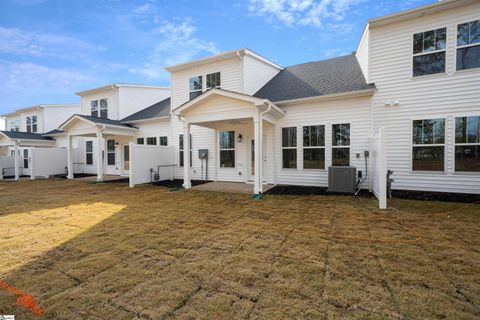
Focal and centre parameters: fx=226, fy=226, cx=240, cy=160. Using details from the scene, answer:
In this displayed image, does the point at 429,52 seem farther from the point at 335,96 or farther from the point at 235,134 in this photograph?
the point at 235,134

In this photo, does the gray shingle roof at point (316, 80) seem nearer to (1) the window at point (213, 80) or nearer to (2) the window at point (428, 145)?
(1) the window at point (213, 80)

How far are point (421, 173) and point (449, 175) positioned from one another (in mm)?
716

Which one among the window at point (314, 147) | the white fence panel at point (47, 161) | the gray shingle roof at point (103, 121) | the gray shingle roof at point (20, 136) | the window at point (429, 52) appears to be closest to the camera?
the window at point (429, 52)

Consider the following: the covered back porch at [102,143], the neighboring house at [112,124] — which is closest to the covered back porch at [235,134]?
the neighboring house at [112,124]

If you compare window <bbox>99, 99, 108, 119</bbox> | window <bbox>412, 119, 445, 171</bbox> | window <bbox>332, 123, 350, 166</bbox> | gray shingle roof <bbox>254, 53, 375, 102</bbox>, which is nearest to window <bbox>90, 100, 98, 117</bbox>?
window <bbox>99, 99, 108, 119</bbox>

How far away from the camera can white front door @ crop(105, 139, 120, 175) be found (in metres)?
15.0

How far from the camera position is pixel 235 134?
10.6m

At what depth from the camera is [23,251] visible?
361 centimetres

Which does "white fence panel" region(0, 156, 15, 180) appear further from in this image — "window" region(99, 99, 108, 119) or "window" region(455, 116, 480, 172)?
"window" region(455, 116, 480, 172)

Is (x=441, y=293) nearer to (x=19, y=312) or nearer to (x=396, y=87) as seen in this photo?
(x=19, y=312)

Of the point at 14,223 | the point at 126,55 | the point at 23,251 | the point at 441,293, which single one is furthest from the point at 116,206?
the point at 126,55

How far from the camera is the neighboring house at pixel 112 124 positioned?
13.2m

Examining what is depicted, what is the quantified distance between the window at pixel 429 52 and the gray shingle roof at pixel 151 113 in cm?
1136

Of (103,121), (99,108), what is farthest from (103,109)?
(103,121)
